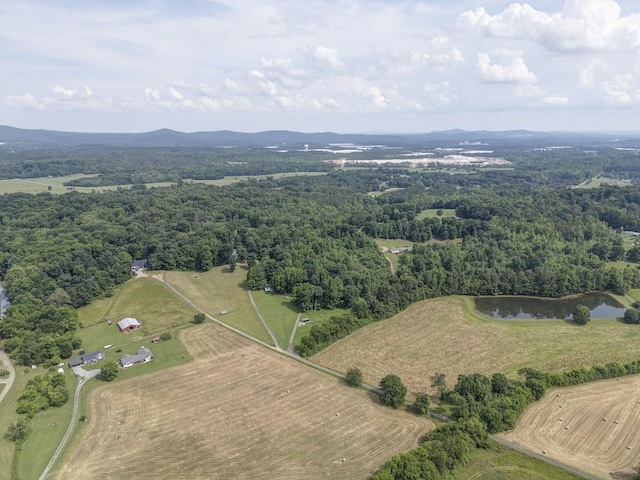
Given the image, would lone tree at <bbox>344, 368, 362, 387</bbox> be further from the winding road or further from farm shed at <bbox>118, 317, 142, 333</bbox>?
farm shed at <bbox>118, 317, 142, 333</bbox>

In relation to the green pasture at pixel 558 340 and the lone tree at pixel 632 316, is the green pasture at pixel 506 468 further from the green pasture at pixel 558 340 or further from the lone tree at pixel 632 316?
the lone tree at pixel 632 316

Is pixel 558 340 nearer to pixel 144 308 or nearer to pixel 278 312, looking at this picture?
pixel 278 312

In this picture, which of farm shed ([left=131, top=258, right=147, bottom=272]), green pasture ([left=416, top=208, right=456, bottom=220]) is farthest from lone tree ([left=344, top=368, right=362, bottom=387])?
Result: green pasture ([left=416, top=208, right=456, bottom=220])

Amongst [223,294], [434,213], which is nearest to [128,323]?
[223,294]

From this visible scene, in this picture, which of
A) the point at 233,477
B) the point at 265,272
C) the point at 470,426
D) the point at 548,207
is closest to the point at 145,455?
the point at 233,477

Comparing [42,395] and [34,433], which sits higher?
Answer: [42,395]

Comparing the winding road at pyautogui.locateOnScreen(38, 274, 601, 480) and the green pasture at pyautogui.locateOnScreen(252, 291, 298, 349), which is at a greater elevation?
the green pasture at pyautogui.locateOnScreen(252, 291, 298, 349)

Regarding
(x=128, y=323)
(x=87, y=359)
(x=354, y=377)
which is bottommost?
(x=87, y=359)
